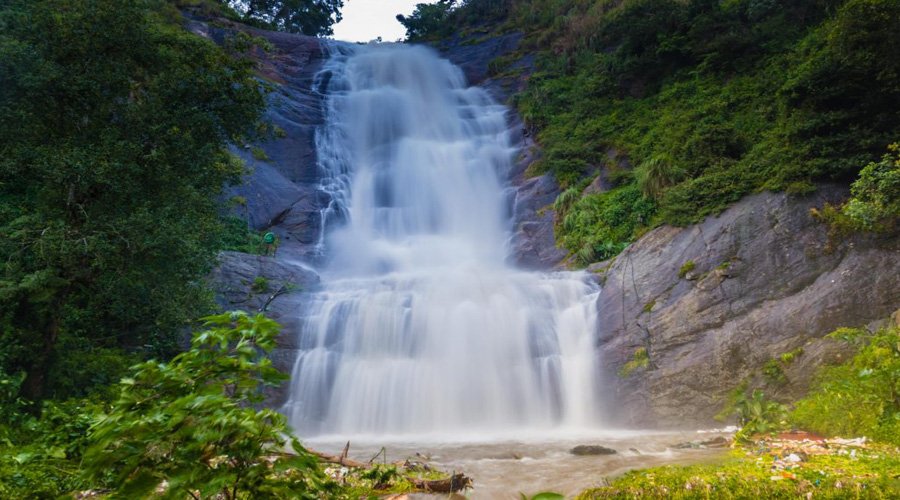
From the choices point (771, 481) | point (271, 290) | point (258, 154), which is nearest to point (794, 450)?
point (771, 481)

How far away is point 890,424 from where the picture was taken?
6211mm

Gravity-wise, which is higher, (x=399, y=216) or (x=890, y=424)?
(x=399, y=216)

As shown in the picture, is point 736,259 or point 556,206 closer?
point 736,259

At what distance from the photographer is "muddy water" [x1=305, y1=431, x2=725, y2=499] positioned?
596cm

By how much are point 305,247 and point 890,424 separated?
18.9 m

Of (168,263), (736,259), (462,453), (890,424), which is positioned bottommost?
(462,453)

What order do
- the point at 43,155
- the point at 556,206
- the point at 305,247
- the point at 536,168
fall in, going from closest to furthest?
1. the point at 43,155
2. the point at 556,206
3. the point at 305,247
4. the point at 536,168

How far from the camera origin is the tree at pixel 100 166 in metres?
8.13

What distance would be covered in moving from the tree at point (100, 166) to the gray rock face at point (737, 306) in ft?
30.2

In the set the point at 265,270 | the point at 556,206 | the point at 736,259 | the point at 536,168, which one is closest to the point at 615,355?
the point at 736,259

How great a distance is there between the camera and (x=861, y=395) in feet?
23.1

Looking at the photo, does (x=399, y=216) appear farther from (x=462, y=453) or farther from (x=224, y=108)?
(x=462, y=453)

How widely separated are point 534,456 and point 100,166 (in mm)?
8270

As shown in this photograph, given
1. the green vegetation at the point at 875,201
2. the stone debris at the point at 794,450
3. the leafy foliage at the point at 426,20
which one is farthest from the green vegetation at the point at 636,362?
the leafy foliage at the point at 426,20
